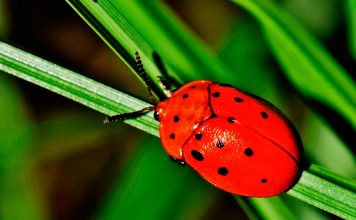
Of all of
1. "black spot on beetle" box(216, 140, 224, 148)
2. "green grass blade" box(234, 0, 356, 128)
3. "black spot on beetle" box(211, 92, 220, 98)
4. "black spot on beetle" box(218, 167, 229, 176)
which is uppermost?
"green grass blade" box(234, 0, 356, 128)

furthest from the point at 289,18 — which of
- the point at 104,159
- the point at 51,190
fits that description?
the point at 51,190

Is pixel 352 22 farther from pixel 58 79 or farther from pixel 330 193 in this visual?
pixel 58 79

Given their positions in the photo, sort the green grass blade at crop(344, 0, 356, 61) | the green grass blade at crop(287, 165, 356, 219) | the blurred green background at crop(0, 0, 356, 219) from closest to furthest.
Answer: the green grass blade at crop(287, 165, 356, 219) < the green grass blade at crop(344, 0, 356, 61) < the blurred green background at crop(0, 0, 356, 219)

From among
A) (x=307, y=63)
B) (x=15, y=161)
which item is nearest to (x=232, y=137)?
(x=307, y=63)

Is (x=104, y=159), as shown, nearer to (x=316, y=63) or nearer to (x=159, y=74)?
(x=159, y=74)

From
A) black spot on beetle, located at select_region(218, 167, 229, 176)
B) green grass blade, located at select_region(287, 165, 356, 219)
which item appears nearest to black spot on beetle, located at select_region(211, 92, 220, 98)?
black spot on beetle, located at select_region(218, 167, 229, 176)

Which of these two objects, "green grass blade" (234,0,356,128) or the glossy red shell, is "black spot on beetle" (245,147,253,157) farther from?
"green grass blade" (234,0,356,128)
